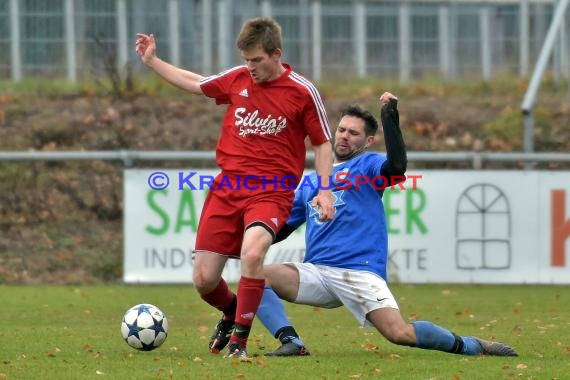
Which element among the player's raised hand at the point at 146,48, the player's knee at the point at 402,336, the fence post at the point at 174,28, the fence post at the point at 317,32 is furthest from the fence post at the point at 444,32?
the player's knee at the point at 402,336

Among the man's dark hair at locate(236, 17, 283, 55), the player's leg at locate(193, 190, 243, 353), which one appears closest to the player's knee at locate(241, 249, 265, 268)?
the player's leg at locate(193, 190, 243, 353)

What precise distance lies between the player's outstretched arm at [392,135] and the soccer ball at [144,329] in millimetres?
1848

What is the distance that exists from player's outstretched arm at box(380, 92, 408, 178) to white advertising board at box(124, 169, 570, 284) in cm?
697

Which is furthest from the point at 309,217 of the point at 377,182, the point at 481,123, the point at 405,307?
the point at 481,123

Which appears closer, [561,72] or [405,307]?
[405,307]

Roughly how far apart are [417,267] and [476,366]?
7433mm

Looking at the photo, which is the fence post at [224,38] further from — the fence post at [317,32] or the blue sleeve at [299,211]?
the blue sleeve at [299,211]

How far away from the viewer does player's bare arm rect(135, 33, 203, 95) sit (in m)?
9.06

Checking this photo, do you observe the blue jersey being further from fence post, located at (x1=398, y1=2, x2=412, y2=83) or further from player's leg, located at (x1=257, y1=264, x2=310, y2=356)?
fence post, located at (x1=398, y1=2, x2=412, y2=83)

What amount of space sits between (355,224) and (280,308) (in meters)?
0.73

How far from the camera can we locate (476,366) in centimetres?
803

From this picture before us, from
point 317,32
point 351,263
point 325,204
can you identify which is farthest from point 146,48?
point 317,32

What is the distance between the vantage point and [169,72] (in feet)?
30.0

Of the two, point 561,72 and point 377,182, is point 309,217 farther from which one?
point 561,72
